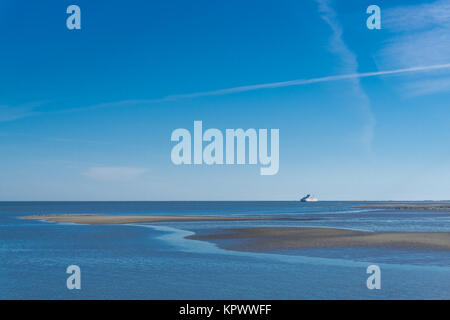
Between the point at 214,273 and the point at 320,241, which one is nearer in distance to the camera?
the point at 214,273

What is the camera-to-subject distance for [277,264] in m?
27.2

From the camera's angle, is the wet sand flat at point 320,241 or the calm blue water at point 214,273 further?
the wet sand flat at point 320,241

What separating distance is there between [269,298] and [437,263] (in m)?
13.0

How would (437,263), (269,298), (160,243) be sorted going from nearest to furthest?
(269,298)
(437,263)
(160,243)

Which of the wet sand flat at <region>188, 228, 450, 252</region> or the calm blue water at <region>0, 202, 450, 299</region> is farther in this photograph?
the wet sand flat at <region>188, 228, 450, 252</region>
